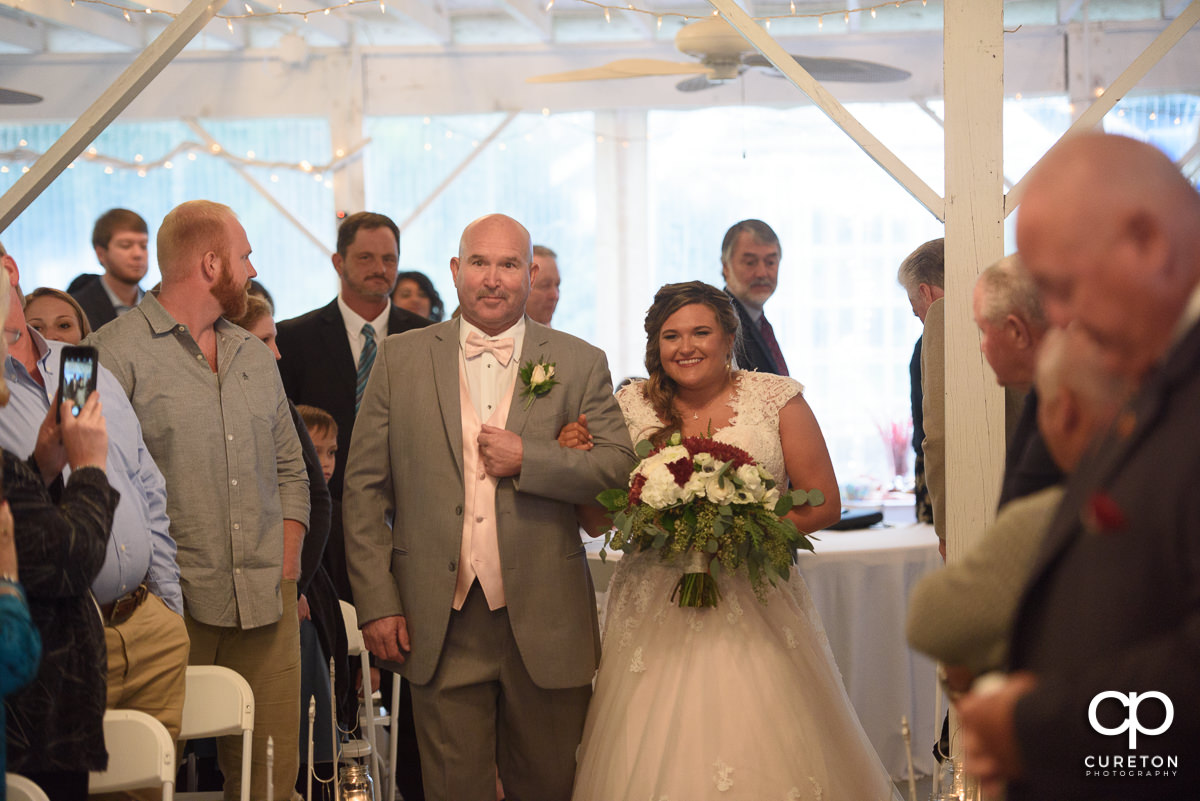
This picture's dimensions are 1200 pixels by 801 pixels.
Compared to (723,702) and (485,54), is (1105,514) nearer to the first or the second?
(723,702)

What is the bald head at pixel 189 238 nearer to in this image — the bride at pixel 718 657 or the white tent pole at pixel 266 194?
→ the bride at pixel 718 657

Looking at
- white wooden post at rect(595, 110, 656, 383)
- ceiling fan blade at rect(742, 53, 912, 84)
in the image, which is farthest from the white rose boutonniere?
white wooden post at rect(595, 110, 656, 383)

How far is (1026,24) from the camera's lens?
947 centimetres

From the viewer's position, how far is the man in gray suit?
10.4ft

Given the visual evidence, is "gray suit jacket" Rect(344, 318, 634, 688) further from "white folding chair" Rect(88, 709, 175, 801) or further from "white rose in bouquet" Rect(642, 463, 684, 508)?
"white folding chair" Rect(88, 709, 175, 801)

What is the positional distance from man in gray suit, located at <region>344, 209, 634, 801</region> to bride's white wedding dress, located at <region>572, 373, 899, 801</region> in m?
0.14

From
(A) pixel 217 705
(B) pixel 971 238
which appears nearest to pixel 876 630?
(B) pixel 971 238

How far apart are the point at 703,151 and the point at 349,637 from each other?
264 inches

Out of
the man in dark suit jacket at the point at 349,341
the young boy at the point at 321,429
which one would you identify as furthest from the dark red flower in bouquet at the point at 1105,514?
the man in dark suit jacket at the point at 349,341

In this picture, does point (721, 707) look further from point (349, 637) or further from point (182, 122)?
point (182, 122)

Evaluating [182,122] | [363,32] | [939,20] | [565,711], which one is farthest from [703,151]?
[565,711]

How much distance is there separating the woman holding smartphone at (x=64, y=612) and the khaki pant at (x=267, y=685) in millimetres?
961

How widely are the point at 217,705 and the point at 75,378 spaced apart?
0.98 m

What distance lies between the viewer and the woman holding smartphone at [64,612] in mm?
2105
